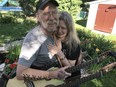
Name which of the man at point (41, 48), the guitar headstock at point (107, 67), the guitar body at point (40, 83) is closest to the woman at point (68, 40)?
the man at point (41, 48)

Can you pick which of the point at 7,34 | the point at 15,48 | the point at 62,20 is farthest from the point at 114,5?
the point at 62,20

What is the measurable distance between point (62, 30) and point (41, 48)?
766mm

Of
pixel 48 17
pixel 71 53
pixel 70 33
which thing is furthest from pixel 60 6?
pixel 48 17

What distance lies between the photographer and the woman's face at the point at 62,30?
2.64 metres

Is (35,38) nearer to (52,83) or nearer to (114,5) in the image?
(52,83)

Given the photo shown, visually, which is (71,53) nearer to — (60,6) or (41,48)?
(41,48)

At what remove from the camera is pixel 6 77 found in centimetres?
238

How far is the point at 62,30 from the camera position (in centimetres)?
276

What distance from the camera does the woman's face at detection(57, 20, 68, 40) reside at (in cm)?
264

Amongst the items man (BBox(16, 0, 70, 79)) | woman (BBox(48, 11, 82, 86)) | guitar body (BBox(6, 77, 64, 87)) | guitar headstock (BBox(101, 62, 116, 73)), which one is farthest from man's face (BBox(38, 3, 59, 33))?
guitar headstock (BBox(101, 62, 116, 73))

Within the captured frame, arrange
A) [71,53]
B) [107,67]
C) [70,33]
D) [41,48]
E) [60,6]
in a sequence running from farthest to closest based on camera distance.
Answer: [60,6] < [70,33] < [71,53] < [41,48] < [107,67]

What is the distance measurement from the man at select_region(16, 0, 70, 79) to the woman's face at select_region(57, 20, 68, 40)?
1.22 ft

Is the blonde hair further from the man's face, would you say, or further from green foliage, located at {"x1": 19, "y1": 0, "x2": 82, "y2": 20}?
green foliage, located at {"x1": 19, "y1": 0, "x2": 82, "y2": 20}

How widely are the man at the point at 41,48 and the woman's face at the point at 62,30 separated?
0.37 m
